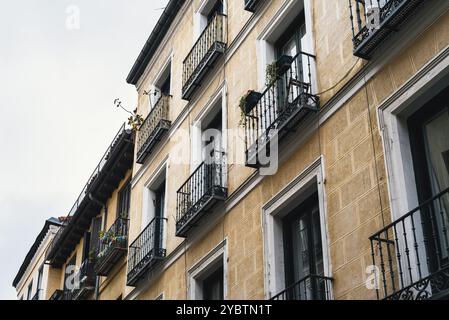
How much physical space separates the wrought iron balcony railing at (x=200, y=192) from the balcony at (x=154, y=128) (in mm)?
2677

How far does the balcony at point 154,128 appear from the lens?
19.1m

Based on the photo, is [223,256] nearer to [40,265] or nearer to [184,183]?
[184,183]

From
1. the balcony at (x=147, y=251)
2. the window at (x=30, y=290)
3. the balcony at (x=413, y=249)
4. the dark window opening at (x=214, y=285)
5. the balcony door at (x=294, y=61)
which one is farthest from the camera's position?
the window at (x=30, y=290)

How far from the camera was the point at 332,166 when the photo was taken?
38.0 ft

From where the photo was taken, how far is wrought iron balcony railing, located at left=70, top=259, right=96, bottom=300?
23250mm

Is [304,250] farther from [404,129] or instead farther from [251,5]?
[251,5]

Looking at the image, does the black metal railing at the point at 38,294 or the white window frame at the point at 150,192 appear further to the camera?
the black metal railing at the point at 38,294

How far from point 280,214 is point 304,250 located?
2.97ft

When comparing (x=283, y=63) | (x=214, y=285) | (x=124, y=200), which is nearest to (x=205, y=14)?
(x=283, y=63)

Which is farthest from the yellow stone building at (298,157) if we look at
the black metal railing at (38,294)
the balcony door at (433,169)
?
the black metal railing at (38,294)

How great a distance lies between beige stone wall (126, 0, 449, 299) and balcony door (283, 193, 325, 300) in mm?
517

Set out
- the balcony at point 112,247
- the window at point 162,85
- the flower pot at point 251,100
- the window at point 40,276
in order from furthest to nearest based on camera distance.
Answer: the window at point 40,276, the window at point 162,85, the balcony at point 112,247, the flower pot at point 251,100

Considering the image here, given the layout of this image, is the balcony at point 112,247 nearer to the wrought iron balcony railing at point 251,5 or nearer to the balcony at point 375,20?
the wrought iron balcony railing at point 251,5
